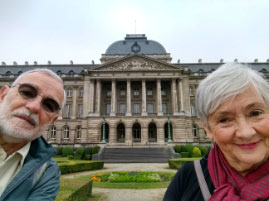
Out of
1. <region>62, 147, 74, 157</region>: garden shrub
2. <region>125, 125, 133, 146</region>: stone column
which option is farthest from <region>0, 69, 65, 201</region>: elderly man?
<region>125, 125, 133, 146</region>: stone column

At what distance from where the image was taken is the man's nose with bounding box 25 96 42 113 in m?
1.93

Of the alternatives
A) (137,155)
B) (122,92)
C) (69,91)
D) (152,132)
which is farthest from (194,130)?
(69,91)

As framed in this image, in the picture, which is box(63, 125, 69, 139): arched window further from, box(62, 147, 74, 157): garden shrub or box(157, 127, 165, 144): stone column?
box(157, 127, 165, 144): stone column

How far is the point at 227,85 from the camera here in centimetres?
137

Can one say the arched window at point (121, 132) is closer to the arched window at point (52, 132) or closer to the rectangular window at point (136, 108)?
the rectangular window at point (136, 108)

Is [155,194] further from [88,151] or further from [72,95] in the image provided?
[72,95]

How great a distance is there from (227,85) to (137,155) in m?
22.9

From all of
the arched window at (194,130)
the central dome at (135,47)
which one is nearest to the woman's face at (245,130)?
the arched window at (194,130)

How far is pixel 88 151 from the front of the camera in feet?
78.2

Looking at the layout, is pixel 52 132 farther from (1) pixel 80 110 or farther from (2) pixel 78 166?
(2) pixel 78 166

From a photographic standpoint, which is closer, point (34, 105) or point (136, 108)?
point (34, 105)

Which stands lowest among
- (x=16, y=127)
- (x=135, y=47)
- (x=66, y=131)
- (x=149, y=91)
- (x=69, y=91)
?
(x=16, y=127)

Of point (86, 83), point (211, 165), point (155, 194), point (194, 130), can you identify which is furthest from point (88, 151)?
point (211, 165)

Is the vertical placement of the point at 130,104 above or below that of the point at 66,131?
above
